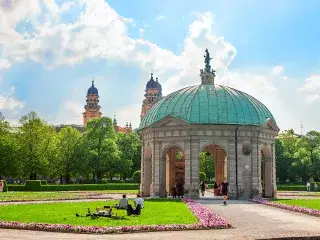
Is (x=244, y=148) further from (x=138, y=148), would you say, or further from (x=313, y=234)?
(x=138, y=148)

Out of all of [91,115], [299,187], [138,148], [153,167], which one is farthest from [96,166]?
[91,115]

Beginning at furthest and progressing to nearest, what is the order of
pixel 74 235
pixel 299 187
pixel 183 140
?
pixel 299 187, pixel 183 140, pixel 74 235

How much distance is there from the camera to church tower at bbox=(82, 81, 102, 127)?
7205 inches

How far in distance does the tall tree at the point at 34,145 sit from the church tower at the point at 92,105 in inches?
3912

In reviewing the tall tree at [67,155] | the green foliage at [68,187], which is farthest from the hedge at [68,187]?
the tall tree at [67,155]

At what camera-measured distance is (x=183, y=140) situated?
45.0 meters

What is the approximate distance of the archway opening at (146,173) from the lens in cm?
4922

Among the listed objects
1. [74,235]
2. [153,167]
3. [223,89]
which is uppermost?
[223,89]

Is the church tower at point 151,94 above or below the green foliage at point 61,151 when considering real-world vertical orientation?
above

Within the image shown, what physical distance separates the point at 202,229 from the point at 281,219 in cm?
653

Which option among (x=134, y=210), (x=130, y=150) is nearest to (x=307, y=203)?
(x=134, y=210)

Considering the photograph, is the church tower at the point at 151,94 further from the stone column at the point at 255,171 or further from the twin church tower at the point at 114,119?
the stone column at the point at 255,171

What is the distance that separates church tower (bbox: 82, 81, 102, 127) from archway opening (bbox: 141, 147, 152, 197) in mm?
134838

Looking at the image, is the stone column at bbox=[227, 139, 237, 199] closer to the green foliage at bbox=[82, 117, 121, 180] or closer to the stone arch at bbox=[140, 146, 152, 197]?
the stone arch at bbox=[140, 146, 152, 197]
